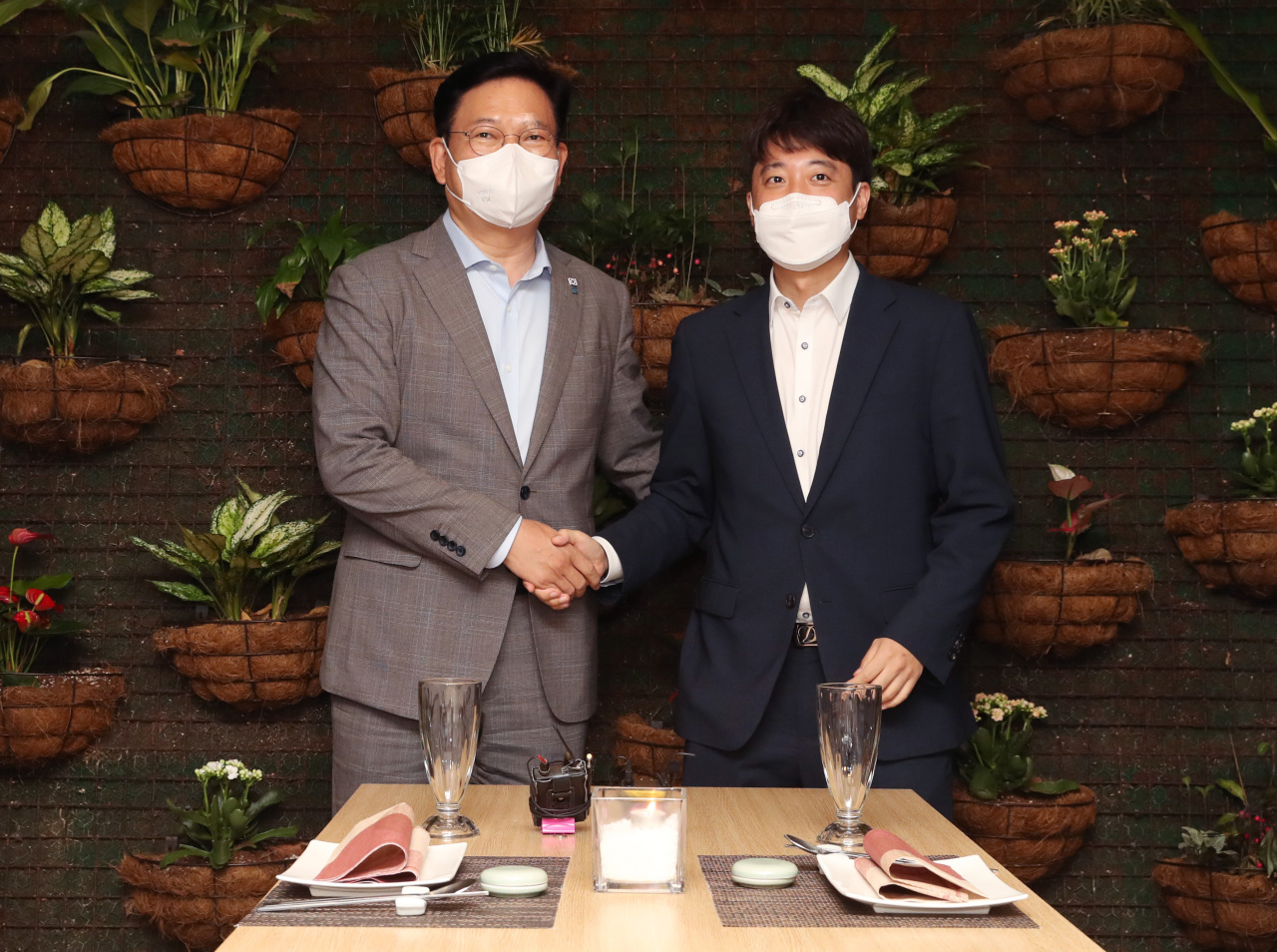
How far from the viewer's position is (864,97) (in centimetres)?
293

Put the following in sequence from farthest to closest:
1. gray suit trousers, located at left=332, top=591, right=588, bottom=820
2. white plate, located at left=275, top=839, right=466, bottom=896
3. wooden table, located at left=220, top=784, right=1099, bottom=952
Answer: gray suit trousers, located at left=332, top=591, right=588, bottom=820 < white plate, located at left=275, top=839, right=466, bottom=896 < wooden table, located at left=220, top=784, right=1099, bottom=952

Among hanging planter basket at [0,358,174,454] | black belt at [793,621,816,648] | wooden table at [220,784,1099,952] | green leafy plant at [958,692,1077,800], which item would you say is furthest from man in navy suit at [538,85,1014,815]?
hanging planter basket at [0,358,174,454]

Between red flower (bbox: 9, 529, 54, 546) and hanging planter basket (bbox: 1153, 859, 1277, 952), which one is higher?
red flower (bbox: 9, 529, 54, 546)

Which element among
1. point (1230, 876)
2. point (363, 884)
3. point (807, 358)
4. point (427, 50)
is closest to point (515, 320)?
point (807, 358)

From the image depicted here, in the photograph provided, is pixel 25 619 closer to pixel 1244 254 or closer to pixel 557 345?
pixel 557 345

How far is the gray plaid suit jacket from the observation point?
2352 millimetres

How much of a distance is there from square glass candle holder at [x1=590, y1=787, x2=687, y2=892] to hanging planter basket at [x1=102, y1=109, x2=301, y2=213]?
223 cm

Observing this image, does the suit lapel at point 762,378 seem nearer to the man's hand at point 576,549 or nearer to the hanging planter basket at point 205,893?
the man's hand at point 576,549

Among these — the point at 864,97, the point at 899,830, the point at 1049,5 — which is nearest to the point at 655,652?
the point at 864,97

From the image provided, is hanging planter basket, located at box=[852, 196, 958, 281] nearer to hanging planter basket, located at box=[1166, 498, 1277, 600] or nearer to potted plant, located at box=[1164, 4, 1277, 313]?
potted plant, located at box=[1164, 4, 1277, 313]

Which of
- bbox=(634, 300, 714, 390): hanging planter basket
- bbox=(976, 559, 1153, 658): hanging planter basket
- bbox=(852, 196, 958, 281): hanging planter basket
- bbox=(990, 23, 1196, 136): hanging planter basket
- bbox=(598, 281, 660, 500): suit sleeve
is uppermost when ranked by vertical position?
bbox=(990, 23, 1196, 136): hanging planter basket

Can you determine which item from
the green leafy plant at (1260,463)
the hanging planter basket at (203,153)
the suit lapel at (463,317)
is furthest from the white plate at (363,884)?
the green leafy plant at (1260,463)

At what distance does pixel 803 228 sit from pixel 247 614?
1577 millimetres

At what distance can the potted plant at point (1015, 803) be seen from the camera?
9.25 ft
